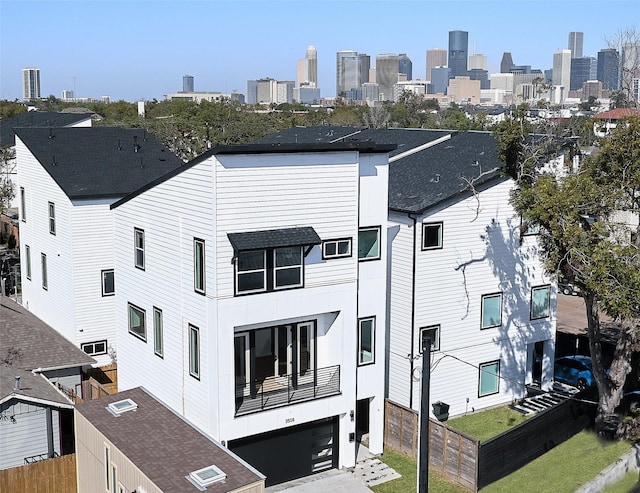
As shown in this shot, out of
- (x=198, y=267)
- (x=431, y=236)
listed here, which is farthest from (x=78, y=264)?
(x=431, y=236)

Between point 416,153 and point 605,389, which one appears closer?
point 605,389

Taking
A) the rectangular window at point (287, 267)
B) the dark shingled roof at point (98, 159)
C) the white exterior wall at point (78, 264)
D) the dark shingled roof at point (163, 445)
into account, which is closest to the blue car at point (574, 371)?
the rectangular window at point (287, 267)

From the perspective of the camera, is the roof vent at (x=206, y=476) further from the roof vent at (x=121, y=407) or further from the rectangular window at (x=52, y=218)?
the rectangular window at (x=52, y=218)

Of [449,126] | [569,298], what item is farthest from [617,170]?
[449,126]

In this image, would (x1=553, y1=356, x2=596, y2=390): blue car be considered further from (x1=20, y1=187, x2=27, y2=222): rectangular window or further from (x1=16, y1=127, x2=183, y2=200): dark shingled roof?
(x1=20, y1=187, x2=27, y2=222): rectangular window

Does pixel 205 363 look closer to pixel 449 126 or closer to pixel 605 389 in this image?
pixel 605 389

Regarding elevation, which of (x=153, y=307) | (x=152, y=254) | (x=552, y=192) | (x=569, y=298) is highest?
(x=552, y=192)

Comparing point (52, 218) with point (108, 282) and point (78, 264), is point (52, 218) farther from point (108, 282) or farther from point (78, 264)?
point (108, 282)
